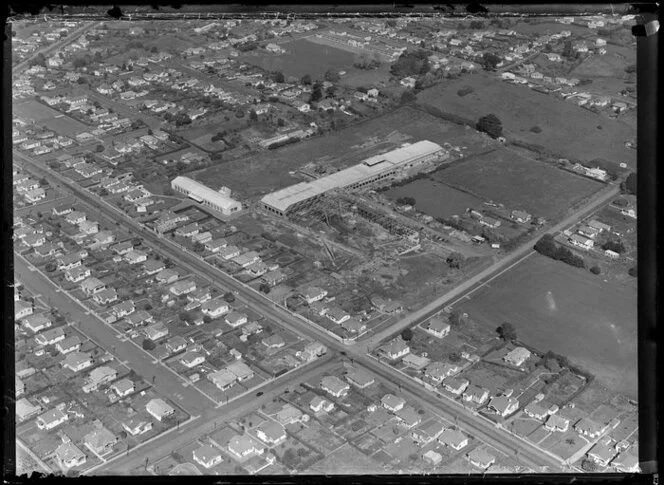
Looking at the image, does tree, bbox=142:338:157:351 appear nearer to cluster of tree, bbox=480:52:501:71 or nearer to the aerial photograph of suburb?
the aerial photograph of suburb

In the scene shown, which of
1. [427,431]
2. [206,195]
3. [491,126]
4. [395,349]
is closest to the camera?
[427,431]

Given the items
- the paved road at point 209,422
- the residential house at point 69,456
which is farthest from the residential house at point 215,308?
the residential house at point 69,456

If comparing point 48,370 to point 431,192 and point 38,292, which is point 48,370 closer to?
point 38,292

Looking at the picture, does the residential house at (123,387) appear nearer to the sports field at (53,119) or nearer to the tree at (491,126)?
the sports field at (53,119)

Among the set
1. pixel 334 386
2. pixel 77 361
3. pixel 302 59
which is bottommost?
pixel 334 386

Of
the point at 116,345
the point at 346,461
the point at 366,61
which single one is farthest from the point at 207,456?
the point at 366,61

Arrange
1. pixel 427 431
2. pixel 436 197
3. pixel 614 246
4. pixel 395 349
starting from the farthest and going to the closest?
pixel 436 197, pixel 614 246, pixel 395 349, pixel 427 431

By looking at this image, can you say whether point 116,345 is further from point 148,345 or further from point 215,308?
point 215,308
